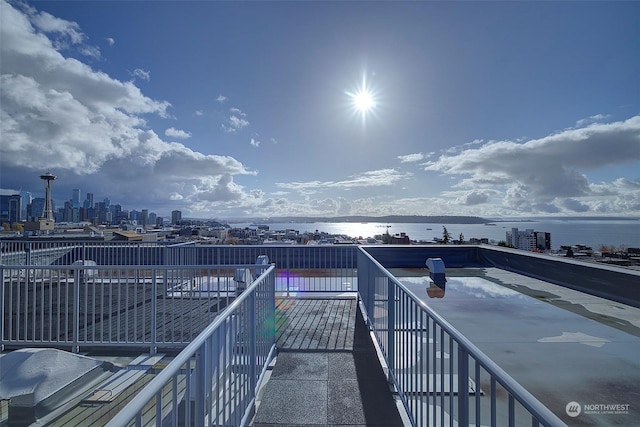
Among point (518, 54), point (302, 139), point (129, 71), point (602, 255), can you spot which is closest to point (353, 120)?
point (302, 139)

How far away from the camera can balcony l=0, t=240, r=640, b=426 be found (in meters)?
1.59

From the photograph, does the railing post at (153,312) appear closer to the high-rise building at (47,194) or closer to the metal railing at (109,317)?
the metal railing at (109,317)

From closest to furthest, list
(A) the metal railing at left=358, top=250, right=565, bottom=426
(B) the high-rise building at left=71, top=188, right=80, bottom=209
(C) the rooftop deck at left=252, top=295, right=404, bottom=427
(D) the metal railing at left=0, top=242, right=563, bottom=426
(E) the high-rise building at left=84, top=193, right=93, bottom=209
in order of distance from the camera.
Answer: (A) the metal railing at left=358, top=250, right=565, bottom=426 < (D) the metal railing at left=0, top=242, right=563, bottom=426 < (C) the rooftop deck at left=252, top=295, right=404, bottom=427 < (B) the high-rise building at left=71, top=188, right=80, bottom=209 < (E) the high-rise building at left=84, top=193, right=93, bottom=209

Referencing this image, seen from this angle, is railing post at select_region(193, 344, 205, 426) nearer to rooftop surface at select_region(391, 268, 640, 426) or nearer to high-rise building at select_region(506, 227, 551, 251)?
rooftop surface at select_region(391, 268, 640, 426)

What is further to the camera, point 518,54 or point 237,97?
point 237,97

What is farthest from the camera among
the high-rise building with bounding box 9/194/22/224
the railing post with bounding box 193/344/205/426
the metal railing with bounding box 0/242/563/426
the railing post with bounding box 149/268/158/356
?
the high-rise building with bounding box 9/194/22/224

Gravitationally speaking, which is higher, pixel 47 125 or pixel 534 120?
pixel 47 125

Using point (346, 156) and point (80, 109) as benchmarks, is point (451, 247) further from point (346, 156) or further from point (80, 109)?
point (80, 109)

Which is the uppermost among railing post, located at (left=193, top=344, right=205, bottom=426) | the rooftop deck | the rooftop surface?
railing post, located at (left=193, top=344, right=205, bottom=426)

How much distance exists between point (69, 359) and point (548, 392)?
510cm

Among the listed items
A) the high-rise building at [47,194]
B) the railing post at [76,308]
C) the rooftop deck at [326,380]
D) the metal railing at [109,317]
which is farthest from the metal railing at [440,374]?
the high-rise building at [47,194]

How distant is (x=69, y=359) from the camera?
3293mm

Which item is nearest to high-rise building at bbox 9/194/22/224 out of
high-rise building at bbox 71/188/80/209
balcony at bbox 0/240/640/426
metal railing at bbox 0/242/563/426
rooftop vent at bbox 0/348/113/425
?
high-rise building at bbox 71/188/80/209

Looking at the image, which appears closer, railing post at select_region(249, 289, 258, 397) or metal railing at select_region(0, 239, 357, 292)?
railing post at select_region(249, 289, 258, 397)
